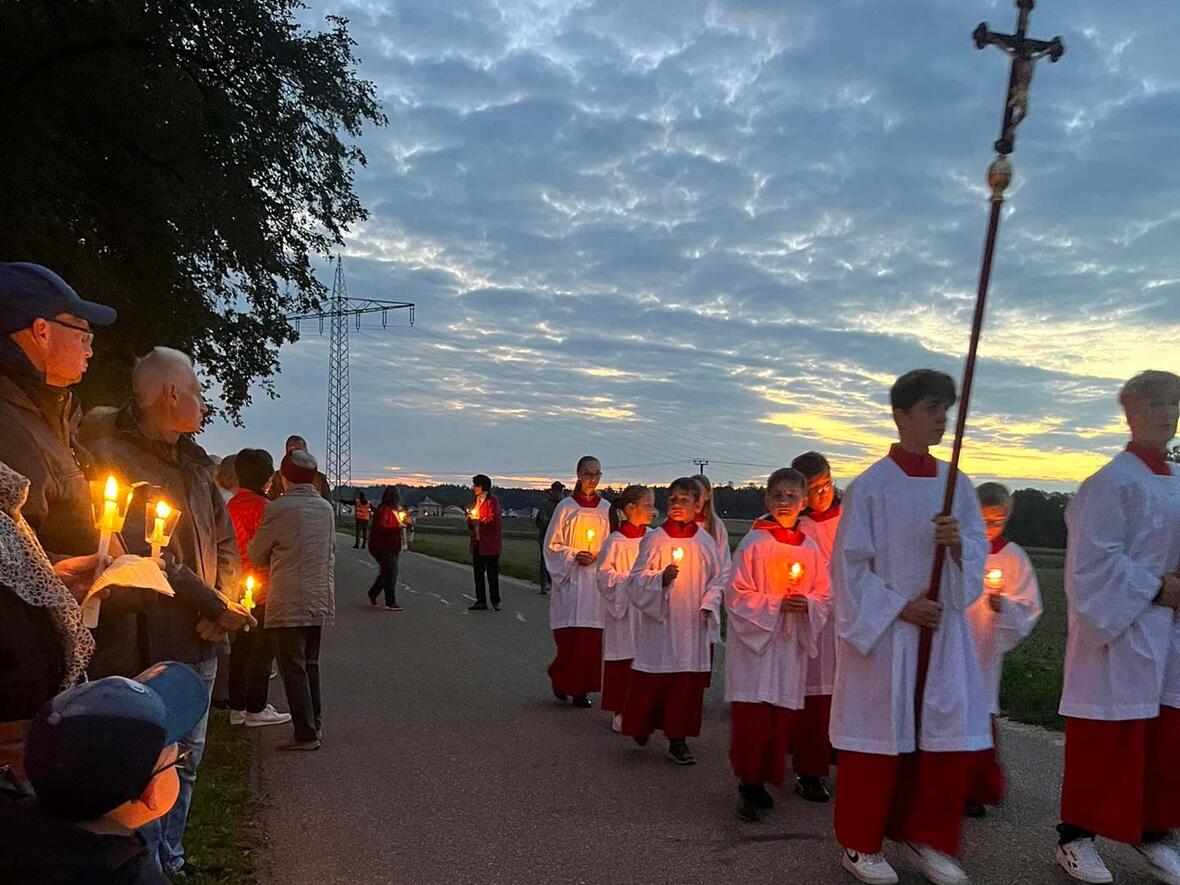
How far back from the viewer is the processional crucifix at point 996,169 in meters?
4.21

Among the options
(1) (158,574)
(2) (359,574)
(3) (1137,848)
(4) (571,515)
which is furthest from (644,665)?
(2) (359,574)

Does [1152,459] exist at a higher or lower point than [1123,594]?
higher

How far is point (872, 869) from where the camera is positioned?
446 cm

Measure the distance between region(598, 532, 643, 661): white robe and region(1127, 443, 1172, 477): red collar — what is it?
3865 mm

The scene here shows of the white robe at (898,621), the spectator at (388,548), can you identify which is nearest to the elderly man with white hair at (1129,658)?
the white robe at (898,621)

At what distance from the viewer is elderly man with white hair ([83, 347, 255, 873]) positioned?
357cm

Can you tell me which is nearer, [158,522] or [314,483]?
[158,522]

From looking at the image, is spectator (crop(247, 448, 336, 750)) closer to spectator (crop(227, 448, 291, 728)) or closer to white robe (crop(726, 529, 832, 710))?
spectator (crop(227, 448, 291, 728))

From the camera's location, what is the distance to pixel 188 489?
401cm

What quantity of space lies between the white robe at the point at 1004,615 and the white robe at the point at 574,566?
11.8 feet

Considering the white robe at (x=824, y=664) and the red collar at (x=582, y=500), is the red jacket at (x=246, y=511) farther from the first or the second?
the white robe at (x=824, y=664)

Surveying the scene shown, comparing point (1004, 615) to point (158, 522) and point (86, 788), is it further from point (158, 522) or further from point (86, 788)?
point (86, 788)

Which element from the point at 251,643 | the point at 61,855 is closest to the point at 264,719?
the point at 251,643

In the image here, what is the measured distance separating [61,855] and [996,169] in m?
4.16
